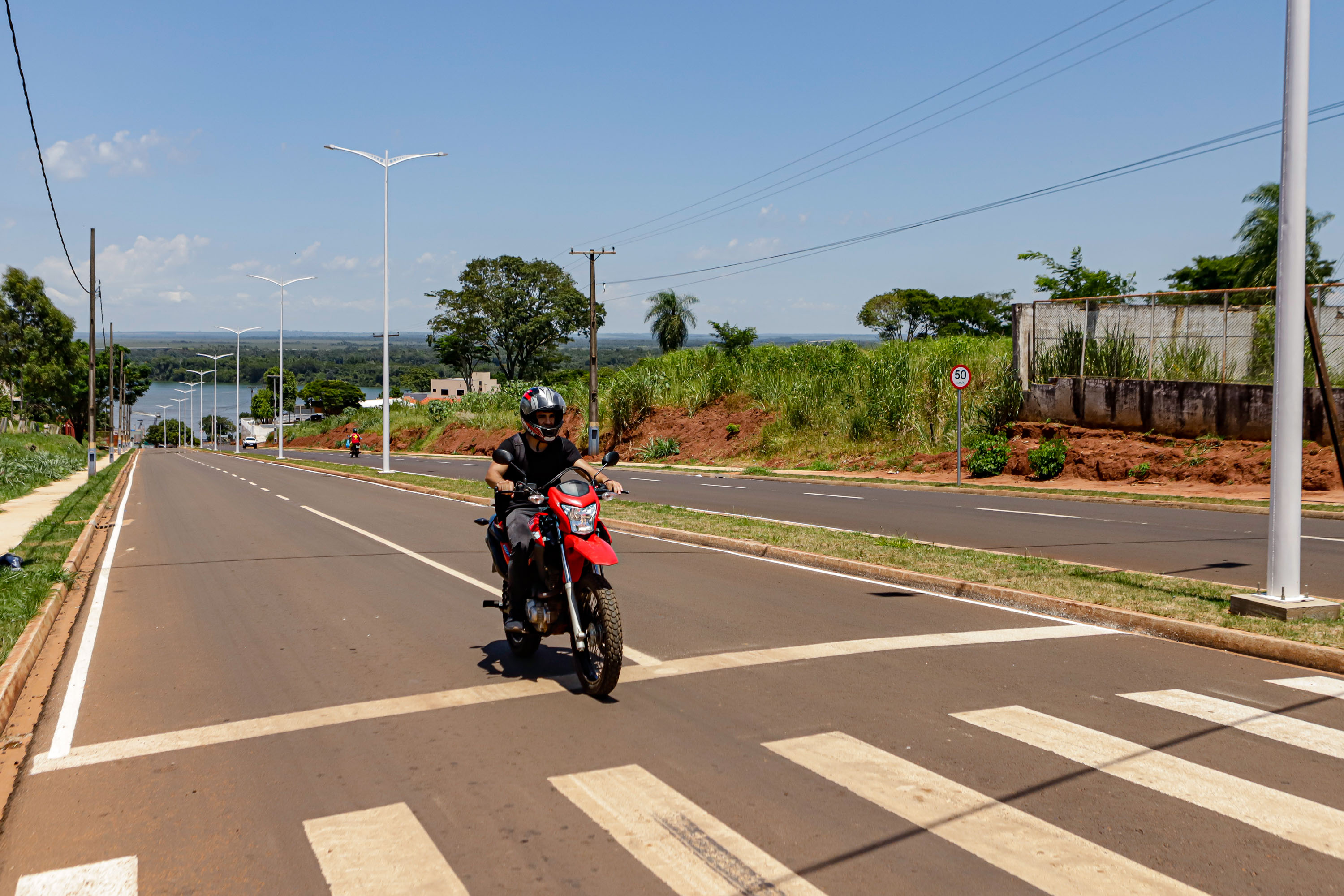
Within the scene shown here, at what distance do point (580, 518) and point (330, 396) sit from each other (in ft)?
506

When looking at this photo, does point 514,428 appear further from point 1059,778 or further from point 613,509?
point 1059,778

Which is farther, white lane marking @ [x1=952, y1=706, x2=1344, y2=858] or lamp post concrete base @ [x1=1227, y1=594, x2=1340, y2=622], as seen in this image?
lamp post concrete base @ [x1=1227, y1=594, x2=1340, y2=622]

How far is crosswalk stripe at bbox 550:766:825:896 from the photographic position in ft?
12.5

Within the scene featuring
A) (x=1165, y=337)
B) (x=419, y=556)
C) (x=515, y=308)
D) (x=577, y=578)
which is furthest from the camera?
(x=515, y=308)

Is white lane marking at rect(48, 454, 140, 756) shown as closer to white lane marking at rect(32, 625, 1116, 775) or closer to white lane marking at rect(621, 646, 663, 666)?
white lane marking at rect(32, 625, 1116, 775)

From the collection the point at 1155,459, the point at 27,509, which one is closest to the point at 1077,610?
the point at 1155,459

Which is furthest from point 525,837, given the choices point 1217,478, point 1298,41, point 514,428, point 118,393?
point 118,393

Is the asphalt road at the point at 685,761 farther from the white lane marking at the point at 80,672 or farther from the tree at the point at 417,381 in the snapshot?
the tree at the point at 417,381

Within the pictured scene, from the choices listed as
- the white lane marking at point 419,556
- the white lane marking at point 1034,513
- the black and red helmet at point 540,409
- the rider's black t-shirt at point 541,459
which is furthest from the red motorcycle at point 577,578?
the white lane marking at point 1034,513

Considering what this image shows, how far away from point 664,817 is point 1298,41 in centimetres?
794

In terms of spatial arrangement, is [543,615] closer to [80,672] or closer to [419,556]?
[80,672]

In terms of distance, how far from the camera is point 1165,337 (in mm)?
26047

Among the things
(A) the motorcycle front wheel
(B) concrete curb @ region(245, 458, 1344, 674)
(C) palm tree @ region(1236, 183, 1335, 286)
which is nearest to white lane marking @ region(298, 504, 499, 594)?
(B) concrete curb @ region(245, 458, 1344, 674)

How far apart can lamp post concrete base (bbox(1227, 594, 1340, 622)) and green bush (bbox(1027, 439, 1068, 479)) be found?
18.4 m
